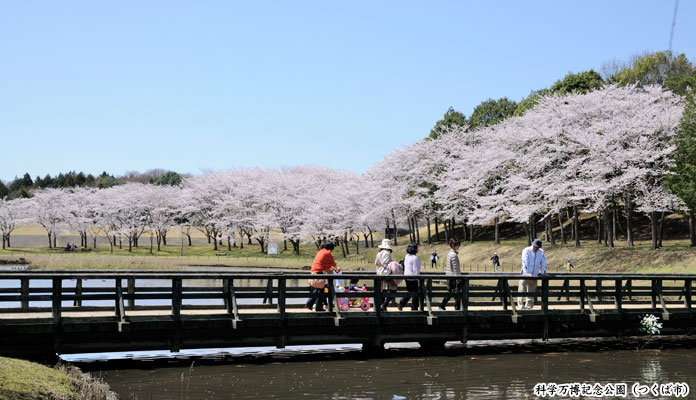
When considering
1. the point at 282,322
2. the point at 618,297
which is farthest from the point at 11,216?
the point at 618,297

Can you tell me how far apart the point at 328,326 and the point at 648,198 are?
39273 millimetres

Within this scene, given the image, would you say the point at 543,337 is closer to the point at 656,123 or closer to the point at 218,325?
the point at 218,325

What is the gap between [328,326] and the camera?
58.5ft

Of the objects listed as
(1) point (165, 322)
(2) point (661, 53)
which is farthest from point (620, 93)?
(1) point (165, 322)

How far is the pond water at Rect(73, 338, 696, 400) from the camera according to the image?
47.2ft

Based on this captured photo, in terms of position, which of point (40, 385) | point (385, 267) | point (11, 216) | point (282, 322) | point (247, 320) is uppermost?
point (11, 216)

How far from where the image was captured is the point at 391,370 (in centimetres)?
1698

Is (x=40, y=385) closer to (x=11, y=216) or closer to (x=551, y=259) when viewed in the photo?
(x=551, y=259)

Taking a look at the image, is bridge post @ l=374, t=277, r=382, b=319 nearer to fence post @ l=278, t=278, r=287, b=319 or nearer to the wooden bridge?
the wooden bridge

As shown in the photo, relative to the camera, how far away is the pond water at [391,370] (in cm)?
1440

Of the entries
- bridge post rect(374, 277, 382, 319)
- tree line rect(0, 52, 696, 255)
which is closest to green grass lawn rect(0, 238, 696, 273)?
tree line rect(0, 52, 696, 255)

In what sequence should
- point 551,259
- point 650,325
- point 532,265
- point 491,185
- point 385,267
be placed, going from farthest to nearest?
1. point 491,185
2. point 551,259
3. point 650,325
4. point 532,265
5. point 385,267

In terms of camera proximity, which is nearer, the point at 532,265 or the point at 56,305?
the point at 56,305

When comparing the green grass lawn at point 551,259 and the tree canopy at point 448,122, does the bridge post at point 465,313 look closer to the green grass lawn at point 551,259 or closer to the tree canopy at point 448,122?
the green grass lawn at point 551,259
